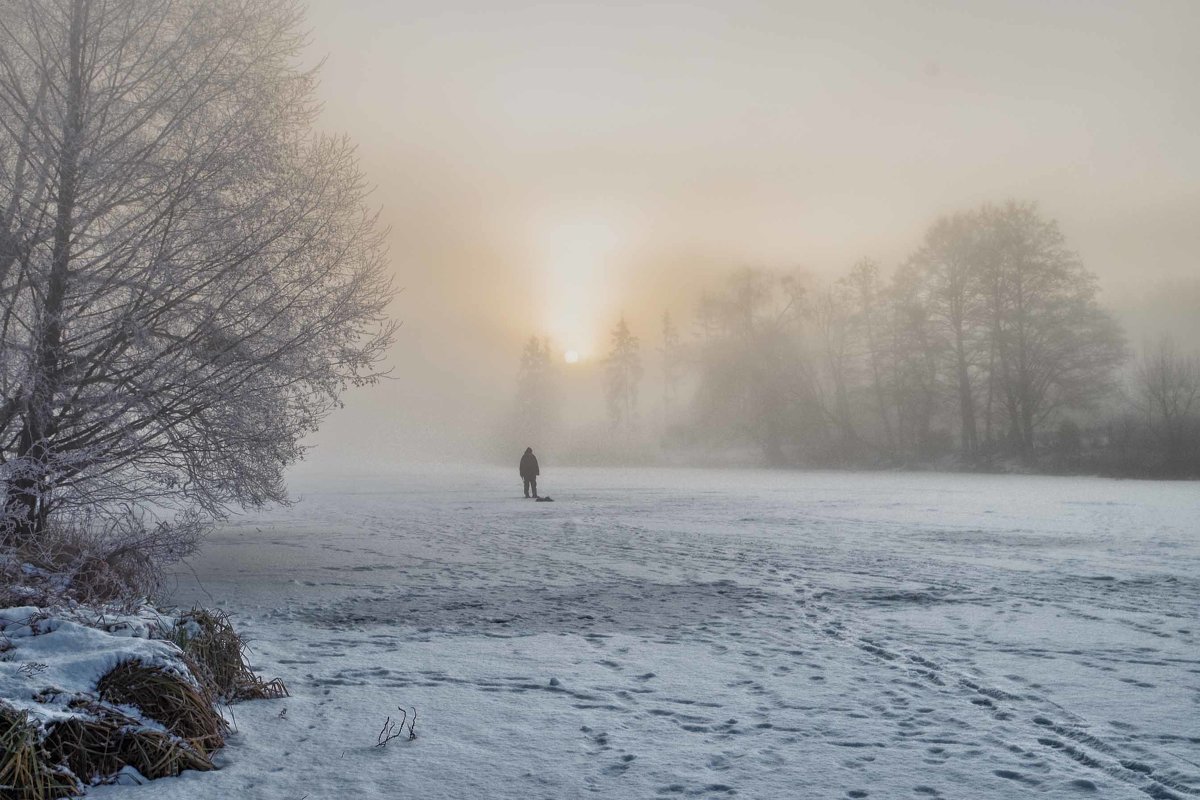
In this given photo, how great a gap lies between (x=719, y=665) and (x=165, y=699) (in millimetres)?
3899

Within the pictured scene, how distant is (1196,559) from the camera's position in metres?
11.6

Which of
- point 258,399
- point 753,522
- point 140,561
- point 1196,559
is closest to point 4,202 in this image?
point 258,399

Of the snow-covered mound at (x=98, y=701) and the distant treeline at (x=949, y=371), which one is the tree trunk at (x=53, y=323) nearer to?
the snow-covered mound at (x=98, y=701)

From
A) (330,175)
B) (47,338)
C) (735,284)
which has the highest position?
(735,284)

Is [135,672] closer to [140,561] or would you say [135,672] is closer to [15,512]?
[15,512]

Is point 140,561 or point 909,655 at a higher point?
point 140,561

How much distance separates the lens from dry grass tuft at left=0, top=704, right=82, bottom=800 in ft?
11.8

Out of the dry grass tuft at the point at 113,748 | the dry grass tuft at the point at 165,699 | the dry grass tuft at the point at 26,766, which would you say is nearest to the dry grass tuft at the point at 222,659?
the dry grass tuft at the point at 165,699

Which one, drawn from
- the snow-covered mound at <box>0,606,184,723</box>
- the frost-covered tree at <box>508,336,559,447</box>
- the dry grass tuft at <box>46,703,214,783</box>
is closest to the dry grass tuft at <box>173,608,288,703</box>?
the snow-covered mound at <box>0,606,184,723</box>

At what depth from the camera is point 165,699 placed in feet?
14.9

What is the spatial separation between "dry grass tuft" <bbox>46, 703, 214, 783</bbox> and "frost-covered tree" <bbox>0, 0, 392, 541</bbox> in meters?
3.78

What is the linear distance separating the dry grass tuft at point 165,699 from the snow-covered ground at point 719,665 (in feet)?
0.65

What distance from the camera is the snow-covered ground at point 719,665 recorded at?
4219 millimetres

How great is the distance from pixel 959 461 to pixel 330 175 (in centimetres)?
3852
